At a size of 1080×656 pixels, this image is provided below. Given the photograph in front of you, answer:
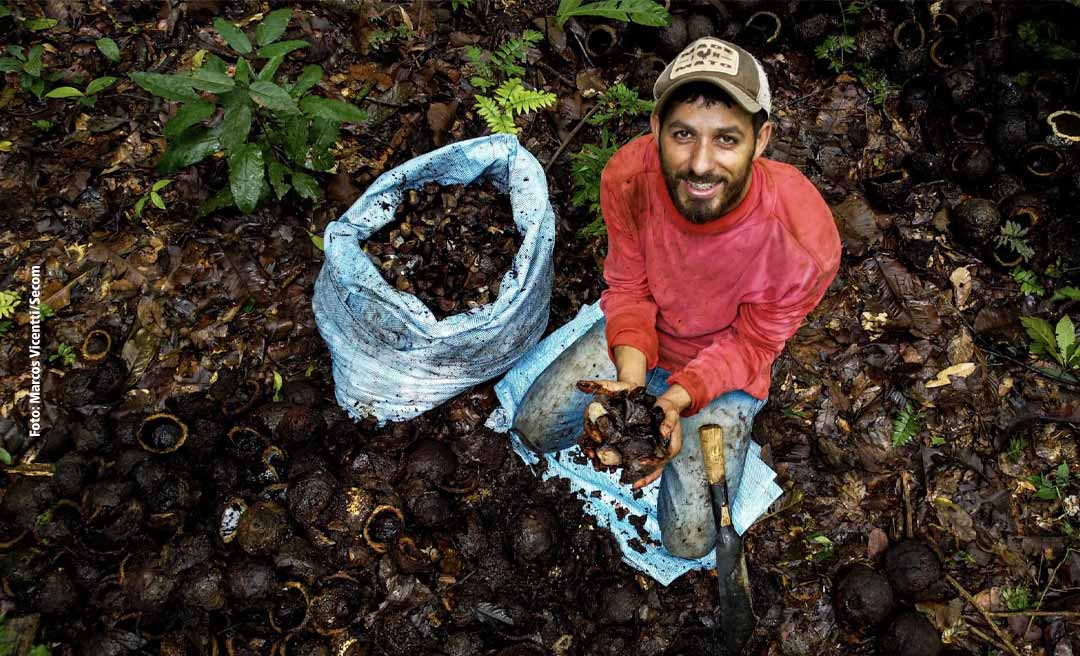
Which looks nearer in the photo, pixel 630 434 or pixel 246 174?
pixel 630 434

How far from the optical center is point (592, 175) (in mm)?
3289

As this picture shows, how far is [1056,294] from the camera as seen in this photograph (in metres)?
3.46

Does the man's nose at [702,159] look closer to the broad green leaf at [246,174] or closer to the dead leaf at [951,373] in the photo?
the broad green leaf at [246,174]

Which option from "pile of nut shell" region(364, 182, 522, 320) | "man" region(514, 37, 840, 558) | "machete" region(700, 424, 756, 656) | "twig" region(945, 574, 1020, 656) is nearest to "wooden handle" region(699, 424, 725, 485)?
"machete" region(700, 424, 756, 656)

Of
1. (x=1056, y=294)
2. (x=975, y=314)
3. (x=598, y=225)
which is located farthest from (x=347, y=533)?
(x=1056, y=294)


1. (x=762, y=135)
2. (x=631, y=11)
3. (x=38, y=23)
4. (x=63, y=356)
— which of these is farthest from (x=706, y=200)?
(x=38, y=23)

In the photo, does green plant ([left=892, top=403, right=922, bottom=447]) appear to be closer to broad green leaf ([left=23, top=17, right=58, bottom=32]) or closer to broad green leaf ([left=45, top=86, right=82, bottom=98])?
broad green leaf ([left=45, top=86, right=82, bottom=98])

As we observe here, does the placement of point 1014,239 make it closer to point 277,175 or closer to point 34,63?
point 277,175

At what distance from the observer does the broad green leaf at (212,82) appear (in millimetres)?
2539

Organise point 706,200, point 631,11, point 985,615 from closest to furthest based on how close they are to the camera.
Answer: point 706,200 → point 985,615 → point 631,11

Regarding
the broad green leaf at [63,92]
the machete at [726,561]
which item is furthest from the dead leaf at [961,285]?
the broad green leaf at [63,92]

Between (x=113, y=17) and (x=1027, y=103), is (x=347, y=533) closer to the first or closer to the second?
(x=113, y=17)

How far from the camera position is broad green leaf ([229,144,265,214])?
2.75m

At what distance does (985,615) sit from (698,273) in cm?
213
